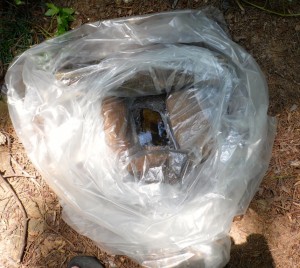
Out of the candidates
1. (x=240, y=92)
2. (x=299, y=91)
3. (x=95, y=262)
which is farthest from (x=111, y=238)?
(x=299, y=91)

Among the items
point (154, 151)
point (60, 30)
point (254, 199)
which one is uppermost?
point (60, 30)

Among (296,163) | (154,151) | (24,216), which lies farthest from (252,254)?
(24,216)

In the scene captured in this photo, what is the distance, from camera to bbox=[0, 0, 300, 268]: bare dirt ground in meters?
1.45

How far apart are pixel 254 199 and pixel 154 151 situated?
1.42 feet

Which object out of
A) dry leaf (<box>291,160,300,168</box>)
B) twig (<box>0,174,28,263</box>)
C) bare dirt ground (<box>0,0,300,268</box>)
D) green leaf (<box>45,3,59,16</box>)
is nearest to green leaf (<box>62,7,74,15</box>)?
green leaf (<box>45,3,59,16</box>)

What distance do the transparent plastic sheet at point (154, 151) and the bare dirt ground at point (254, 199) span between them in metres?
0.10

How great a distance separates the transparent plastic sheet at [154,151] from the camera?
1321mm

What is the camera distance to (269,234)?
1450 mm

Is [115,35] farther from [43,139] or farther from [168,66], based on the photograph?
[43,139]

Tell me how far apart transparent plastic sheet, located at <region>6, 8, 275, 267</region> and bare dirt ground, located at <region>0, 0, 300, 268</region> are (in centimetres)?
10

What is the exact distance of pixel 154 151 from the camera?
4.91 ft

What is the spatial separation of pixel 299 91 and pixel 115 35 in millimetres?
762

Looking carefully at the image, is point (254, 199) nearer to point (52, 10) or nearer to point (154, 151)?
point (154, 151)

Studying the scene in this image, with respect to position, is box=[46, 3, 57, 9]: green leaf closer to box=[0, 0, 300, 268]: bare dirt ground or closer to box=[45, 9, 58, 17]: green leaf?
box=[45, 9, 58, 17]: green leaf
